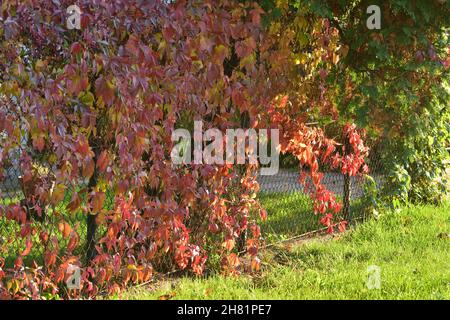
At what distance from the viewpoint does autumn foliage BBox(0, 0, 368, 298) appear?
2.96 meters

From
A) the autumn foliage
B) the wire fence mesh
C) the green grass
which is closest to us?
the autumn foliage

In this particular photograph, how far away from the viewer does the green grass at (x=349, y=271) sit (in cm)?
421

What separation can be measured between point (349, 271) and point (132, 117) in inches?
86.9

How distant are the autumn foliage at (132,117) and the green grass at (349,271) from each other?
21 centimetres

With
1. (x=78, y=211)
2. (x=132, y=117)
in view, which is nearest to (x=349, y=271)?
(x=78, y=211)

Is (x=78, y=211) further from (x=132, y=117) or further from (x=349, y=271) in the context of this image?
(x=349, y=271)

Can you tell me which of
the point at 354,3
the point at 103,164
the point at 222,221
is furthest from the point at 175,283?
the point at 354,3

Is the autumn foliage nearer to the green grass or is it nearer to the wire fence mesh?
the wire fence mesh

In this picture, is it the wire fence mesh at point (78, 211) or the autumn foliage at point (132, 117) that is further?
the wire fence mesh at point (78, 211)

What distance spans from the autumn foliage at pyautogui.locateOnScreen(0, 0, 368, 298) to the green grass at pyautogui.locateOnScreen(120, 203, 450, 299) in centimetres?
21

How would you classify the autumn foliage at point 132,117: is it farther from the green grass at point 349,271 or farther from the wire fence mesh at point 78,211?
the green grass at point 349,271

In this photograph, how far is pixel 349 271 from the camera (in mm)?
4738

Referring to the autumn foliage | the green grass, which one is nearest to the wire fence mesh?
the autumn foliage

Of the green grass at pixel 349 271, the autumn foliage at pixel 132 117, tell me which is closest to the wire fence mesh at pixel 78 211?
the autumn foliage at pixel 132 117
